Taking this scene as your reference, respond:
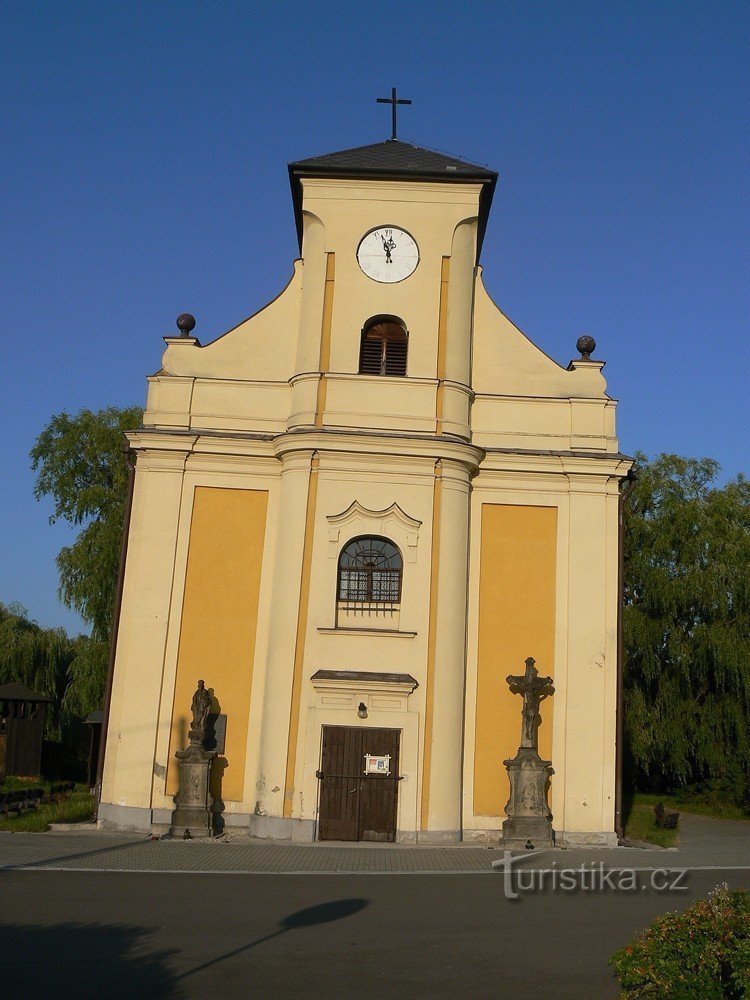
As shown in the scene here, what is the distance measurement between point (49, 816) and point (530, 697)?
8952 mm

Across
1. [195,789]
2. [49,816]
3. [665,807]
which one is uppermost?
[195,789]

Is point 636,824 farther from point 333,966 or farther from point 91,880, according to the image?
point 333,966

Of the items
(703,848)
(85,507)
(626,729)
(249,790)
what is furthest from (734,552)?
(85,507)

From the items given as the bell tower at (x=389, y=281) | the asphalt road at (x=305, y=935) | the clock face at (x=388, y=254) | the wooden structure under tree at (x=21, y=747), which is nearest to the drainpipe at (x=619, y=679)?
the bell tower at (x=389, y=281)

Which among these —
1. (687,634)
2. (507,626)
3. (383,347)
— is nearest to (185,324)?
(383,347)

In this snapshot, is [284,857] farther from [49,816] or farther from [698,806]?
[698,806]

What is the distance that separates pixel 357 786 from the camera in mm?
16609

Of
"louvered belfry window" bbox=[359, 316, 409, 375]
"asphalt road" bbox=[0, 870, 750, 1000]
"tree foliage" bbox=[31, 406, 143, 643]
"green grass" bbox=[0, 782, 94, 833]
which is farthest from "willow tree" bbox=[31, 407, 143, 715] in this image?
"asphalt road" bbox=[0, 870, 750, 1000]

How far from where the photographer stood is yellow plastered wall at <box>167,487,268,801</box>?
1725 centimetres

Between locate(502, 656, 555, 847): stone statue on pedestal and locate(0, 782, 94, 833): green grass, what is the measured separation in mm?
7506

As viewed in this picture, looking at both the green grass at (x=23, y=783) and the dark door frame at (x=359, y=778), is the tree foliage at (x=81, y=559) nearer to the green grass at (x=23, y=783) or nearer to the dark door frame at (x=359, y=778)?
the green grass at (x=23, y=783)

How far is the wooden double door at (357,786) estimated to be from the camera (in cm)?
1652

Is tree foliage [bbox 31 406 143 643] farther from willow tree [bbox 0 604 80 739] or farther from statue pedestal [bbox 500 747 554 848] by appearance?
statue pedestal [bbox 500 747 554 848]

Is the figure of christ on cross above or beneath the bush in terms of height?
above
